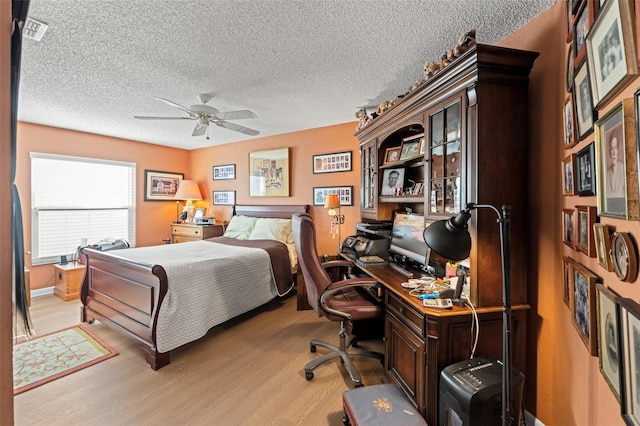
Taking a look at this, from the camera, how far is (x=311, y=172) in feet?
14.5

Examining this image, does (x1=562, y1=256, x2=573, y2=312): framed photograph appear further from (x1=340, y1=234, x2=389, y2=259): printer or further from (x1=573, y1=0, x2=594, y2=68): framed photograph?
(x1=340, y1=234, x2=389, y2=259): printer

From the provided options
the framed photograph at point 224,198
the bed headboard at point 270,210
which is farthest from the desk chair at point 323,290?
the framed photograph at point 224,198

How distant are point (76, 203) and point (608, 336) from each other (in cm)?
605

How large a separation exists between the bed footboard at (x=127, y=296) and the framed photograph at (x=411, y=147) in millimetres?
2381

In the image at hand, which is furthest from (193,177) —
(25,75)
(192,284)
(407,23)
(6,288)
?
(6,288)

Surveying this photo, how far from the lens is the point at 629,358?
729 mm

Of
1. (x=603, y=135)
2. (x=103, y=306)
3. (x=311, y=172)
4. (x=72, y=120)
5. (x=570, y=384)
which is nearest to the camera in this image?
(x=603, y=135)

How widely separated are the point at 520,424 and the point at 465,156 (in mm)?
1418

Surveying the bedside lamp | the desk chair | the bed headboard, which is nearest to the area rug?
the desk chair

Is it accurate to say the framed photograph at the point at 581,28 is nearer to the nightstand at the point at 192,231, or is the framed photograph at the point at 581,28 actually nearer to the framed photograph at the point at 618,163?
the framed photograph at the point at 618,163

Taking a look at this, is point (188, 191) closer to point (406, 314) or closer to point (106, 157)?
point (106, 157)

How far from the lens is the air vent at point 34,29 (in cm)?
176

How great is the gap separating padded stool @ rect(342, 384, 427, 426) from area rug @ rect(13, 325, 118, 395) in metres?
2.24

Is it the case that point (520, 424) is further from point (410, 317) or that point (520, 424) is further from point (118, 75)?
point (118, 75)
